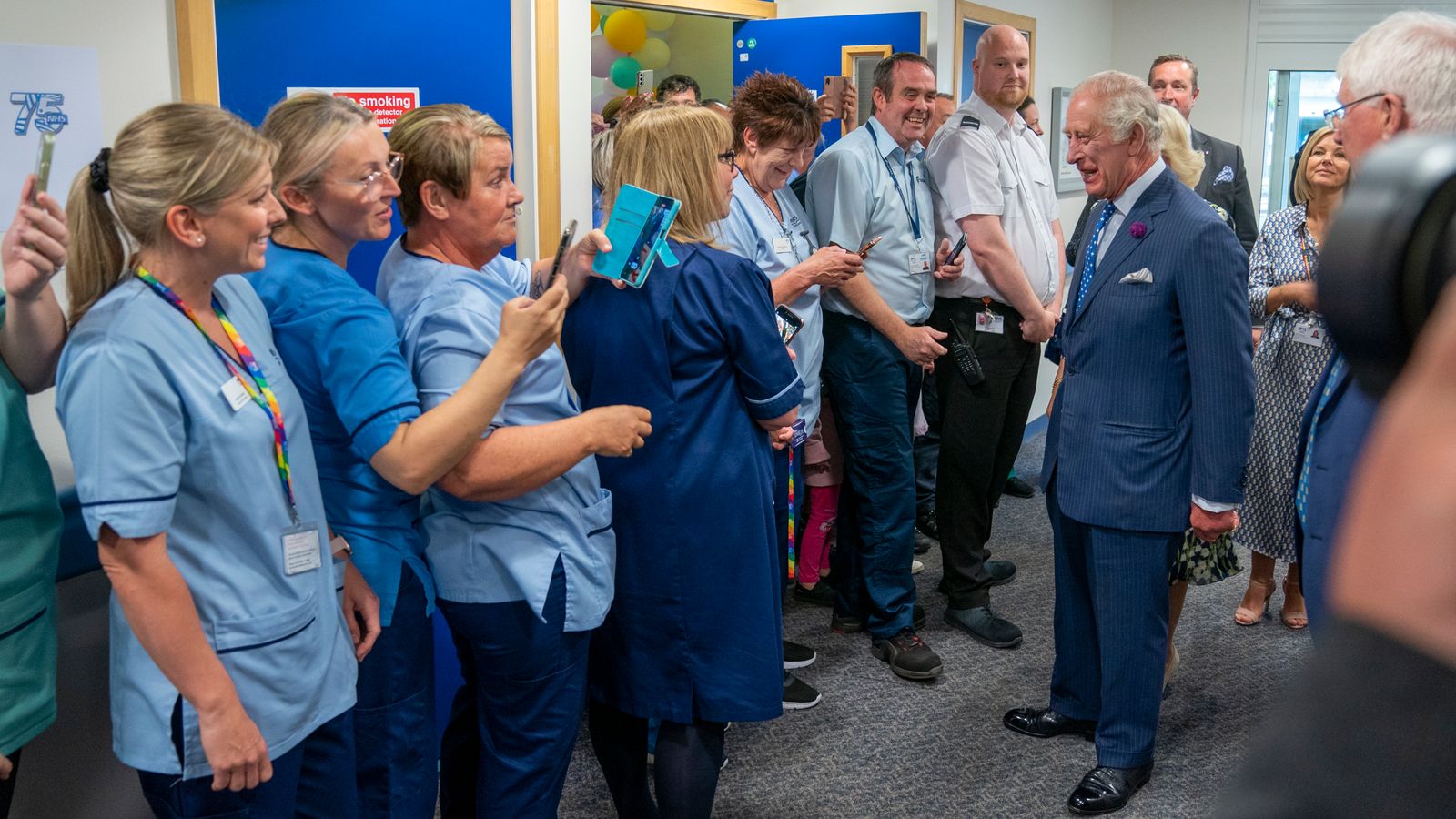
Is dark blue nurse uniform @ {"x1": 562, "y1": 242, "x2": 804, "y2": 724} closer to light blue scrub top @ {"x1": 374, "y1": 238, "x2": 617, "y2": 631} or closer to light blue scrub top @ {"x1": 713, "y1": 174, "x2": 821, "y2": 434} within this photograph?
light blue scrub top @ {"x1": 374, "y1": 238, "x2": 617, "y2": 631}

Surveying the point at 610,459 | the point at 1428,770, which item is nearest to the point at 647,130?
the point at 610,459

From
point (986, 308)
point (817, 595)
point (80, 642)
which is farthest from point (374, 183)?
point (817, 595)

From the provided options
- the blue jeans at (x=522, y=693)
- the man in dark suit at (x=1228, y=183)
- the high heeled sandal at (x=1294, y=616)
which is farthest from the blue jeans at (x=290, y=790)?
the man in dark suit at (x=1228, y=183)

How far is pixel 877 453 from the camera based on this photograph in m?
3.50

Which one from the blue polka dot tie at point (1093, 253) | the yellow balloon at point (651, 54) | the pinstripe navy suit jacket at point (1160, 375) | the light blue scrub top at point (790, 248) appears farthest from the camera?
the yellow balloon at point (651, 54)

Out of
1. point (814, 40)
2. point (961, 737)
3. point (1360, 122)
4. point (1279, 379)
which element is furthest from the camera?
point (814, 40)

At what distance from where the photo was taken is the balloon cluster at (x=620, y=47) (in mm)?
6461

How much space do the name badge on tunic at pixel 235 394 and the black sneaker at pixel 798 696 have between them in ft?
6.71

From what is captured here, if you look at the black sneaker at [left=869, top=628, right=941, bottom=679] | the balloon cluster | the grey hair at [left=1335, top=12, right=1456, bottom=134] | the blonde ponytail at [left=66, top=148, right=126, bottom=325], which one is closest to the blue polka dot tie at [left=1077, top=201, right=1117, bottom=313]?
the grey hair at [left=1335, top=12, right=1456, bottom=134]

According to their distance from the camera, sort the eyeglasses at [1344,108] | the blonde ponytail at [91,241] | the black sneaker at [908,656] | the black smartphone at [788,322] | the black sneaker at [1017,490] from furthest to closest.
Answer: the black sneaker at [1017,490], the black sneaker at [908,656], the black smartphone at [788,322], the eyeglasses at [1344,108], the blonde ponytail at [91,241]

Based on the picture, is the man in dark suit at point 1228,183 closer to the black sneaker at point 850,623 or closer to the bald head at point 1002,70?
the bald head at point 1002,70

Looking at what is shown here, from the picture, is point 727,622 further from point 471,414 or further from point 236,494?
point 236,494

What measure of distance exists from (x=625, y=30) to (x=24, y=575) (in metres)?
5.45

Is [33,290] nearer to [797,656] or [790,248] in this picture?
[790,248]
